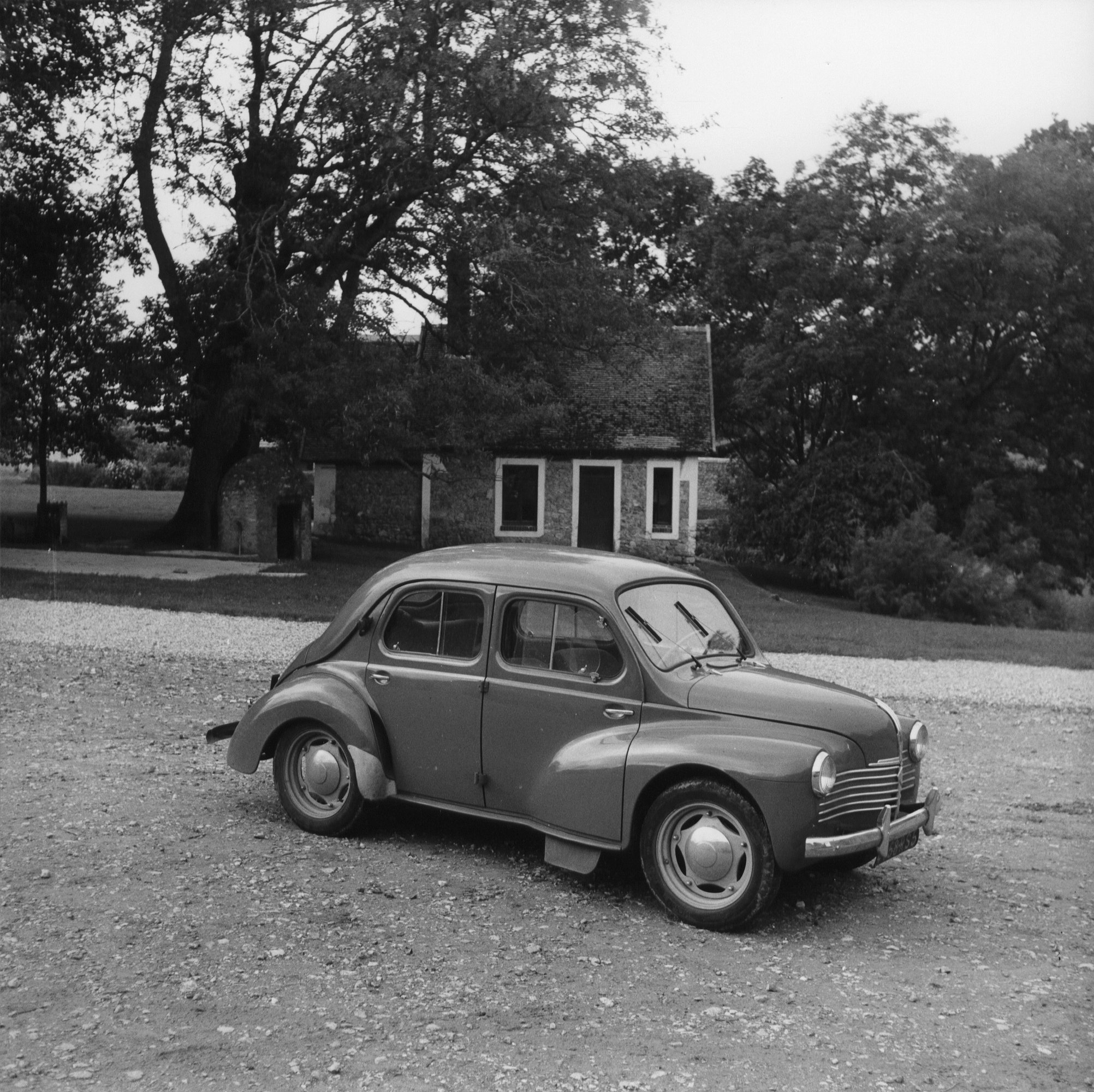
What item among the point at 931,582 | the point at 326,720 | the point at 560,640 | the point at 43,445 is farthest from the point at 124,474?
the point at 560,640

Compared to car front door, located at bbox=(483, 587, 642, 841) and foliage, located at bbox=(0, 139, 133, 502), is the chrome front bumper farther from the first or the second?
foliage, located at bbox=(0, 139, 133, 502)

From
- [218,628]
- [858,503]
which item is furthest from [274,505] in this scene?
[858,503]

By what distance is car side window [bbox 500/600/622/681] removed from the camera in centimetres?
594

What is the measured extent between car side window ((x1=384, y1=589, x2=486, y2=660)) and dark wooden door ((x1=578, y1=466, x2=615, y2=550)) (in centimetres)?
2669

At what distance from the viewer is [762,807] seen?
206 inches

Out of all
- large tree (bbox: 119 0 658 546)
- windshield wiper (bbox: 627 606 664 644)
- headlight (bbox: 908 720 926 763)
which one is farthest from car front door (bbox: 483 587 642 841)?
large tree (bbox: 119 0 658 546)

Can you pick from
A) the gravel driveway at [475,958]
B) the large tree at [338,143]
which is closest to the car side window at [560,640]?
the gravel driveway at [475,958]

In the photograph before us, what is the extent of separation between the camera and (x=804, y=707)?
5551 millimetres

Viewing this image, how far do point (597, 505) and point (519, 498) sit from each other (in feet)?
7.24

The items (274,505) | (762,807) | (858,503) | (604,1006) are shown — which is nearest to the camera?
(604,1006)

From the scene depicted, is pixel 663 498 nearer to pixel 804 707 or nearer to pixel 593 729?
pixel 593 729

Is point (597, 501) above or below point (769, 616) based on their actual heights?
above

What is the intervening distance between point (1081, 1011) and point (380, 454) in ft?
70.4

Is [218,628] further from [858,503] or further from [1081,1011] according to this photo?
[858,503]
